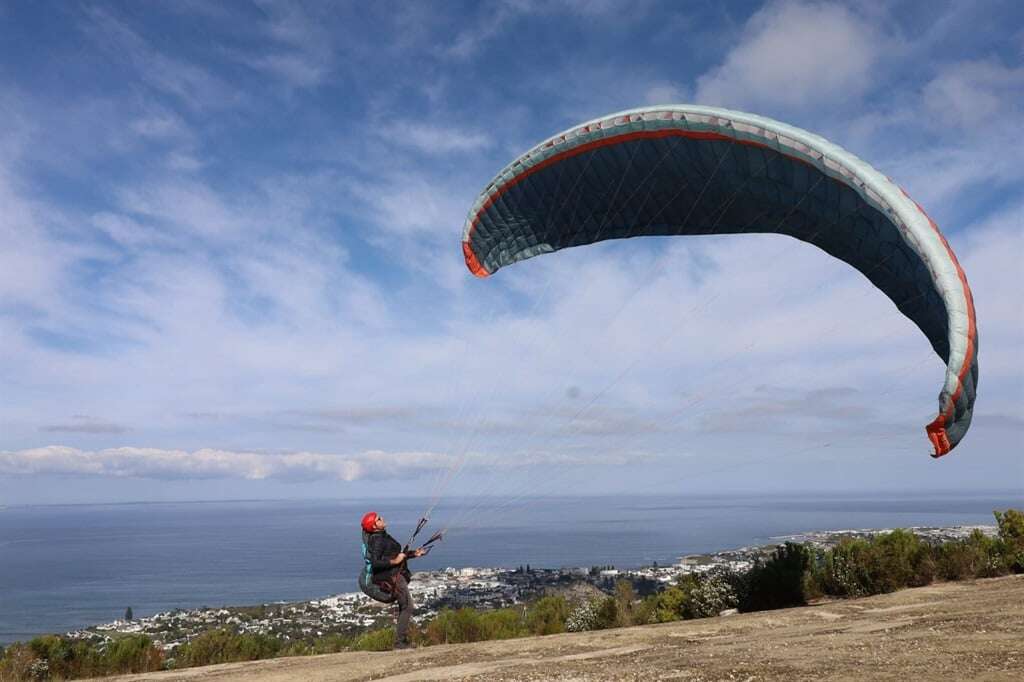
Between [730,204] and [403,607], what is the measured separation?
9.20 m

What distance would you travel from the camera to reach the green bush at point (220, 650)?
522 inches

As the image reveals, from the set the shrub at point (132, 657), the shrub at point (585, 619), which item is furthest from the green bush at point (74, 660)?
the shrub at point (585, 619)

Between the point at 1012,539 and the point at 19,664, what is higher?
the point at 1012,539

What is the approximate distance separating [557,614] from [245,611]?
90.7 feet

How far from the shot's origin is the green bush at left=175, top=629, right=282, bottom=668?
13.3 meters

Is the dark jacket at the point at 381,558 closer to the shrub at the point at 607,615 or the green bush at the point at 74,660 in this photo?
the green bush at the point at 74,660

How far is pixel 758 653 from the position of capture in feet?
23.2

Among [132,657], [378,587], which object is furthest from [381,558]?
[132,657]

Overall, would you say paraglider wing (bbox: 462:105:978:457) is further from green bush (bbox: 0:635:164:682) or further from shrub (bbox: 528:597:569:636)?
green bush (bbox: 0:635:164:682)

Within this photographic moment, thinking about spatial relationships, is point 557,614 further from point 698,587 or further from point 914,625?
point 914,625

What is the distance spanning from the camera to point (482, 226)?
13578mm

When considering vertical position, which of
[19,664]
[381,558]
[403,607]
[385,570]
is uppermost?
[381,558]

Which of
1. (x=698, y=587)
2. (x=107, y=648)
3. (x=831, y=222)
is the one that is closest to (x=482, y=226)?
(x=831, y=222)

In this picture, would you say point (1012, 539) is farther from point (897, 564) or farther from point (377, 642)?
point (377, 642)
